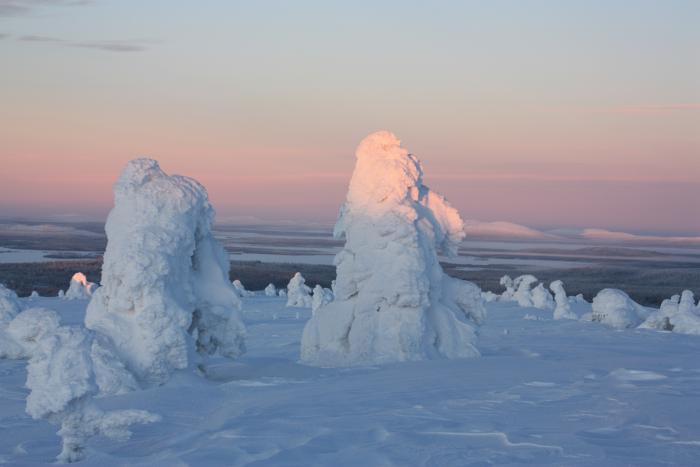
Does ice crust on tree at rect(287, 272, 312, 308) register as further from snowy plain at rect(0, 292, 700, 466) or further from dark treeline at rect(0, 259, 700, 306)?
snowy plain at rect(0, 292, 700, 466)

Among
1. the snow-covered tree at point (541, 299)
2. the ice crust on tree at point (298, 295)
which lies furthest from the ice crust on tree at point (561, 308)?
the ice crust on tree at point (298, 295)

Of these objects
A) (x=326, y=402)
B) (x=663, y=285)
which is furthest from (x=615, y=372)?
(x=663, y=285)

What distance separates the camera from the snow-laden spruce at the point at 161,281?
12.8 m

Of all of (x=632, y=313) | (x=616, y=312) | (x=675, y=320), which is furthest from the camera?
(x=632, y=313)

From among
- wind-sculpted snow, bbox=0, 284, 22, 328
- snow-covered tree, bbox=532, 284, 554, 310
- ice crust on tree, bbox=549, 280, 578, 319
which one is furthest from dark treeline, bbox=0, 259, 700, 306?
wind-sculpted snow, bbox=0, 284, 22, 328

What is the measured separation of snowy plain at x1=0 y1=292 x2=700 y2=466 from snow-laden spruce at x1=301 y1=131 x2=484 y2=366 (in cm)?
167

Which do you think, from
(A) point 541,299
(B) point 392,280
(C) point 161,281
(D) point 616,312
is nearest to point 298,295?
(A) point 541,299

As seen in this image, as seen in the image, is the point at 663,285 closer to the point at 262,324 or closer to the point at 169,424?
the point at 262,324

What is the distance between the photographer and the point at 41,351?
834 cm

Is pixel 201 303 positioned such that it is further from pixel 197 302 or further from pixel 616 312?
pixel 616 312

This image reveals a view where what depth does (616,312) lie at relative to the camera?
88.9ft

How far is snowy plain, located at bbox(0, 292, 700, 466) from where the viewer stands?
27.7ft

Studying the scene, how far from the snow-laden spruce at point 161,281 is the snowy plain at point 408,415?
553 millimetres

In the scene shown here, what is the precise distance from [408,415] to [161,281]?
14.4ft
